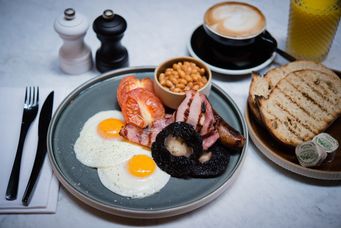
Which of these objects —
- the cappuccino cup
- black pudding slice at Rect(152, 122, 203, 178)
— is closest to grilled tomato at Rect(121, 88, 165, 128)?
black pudding slice at Rect(152, 122, 203, 178)

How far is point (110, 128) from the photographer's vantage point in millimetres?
1765

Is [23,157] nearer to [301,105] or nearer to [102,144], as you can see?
[102,144]

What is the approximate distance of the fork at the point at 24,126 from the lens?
156 cm

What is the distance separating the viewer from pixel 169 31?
2.51m

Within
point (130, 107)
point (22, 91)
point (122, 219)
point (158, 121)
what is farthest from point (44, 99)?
point (122, 219)

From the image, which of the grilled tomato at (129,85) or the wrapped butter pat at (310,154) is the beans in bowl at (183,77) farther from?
the wrapped butter pat at (310,154)

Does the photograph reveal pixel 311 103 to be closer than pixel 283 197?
No

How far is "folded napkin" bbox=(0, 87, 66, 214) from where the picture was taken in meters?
1.54

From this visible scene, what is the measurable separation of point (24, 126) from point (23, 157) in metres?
0.18

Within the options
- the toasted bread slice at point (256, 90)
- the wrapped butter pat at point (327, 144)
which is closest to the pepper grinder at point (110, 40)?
the toasted bread slice at point (256, 90)

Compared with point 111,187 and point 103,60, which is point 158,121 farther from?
point 103,60

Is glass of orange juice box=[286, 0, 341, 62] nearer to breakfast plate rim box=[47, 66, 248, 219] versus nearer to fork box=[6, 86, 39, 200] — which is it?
breakfast plate rim box=[47, 66, 248, 219]

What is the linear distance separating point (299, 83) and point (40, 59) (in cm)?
143

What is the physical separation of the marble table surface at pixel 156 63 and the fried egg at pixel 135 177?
0.11 meters
